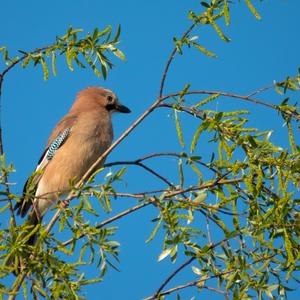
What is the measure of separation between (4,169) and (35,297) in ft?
2.16

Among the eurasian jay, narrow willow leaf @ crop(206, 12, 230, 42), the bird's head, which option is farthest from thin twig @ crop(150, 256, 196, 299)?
the bird's head

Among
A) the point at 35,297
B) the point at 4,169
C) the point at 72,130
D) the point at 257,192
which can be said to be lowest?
the point at 35,297

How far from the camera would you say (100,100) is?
6.35 metres

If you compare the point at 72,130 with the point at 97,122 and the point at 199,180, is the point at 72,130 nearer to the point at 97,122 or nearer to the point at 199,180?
the point at 97,122

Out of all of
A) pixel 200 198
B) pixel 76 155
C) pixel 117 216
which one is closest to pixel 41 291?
pixel 117 216

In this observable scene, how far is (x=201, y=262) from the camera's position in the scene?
3035mm

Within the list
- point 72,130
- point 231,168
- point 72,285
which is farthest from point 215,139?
point 72,130

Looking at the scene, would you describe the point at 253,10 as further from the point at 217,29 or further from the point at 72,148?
the point at 72,148

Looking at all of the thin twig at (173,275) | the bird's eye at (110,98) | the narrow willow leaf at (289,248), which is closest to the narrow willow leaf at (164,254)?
the thin twig at (173,275)

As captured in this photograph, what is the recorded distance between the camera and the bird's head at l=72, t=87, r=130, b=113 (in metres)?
6.29

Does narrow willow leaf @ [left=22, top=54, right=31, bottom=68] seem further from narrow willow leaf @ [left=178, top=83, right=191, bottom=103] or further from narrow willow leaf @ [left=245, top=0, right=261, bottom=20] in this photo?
narrow willow leaf @ [left=245, top=0, right=261, bottom=20]

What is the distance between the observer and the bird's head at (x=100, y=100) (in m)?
6.29

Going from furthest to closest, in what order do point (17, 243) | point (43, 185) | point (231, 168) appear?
point (43, 185) → point (231, 168) → point (17, 243)

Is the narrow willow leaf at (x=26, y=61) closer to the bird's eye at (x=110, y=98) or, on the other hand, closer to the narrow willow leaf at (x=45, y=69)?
the narrow willow leaf at (x=45, y=69)
